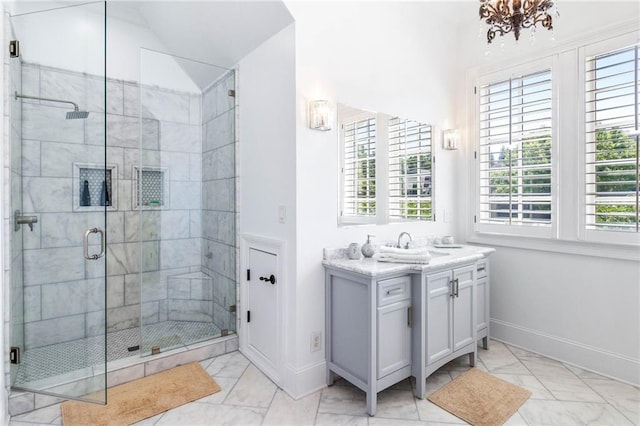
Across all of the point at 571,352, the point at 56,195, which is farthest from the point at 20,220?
the point at 571,352

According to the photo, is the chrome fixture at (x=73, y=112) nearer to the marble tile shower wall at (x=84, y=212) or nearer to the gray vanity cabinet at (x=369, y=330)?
the marble tile shower wall at (x=84, y=212)

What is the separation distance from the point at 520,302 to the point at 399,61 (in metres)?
2.43

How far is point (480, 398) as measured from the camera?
7.63 feet

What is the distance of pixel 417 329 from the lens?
2.33m

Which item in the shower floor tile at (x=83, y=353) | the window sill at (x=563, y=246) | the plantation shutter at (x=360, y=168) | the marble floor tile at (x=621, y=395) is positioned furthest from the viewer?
the plantation shutter at (x=360, y=168)

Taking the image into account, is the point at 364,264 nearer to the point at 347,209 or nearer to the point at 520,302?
the point at 347,209

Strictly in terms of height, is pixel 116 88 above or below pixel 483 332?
above

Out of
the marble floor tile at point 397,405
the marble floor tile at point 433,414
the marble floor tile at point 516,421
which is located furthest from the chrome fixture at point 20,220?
the marble floor tile at point 516,421

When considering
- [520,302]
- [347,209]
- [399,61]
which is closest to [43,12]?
[347,209]

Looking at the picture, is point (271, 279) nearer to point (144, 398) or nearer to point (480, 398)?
point (144, 398)

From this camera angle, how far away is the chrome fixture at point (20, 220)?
7.37 feet

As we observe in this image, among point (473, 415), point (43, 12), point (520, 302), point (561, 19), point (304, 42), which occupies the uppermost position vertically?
point (561, 19)

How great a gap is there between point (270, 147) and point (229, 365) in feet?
5.81

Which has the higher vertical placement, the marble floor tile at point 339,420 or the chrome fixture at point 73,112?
the chrome fixture at point 73,112
